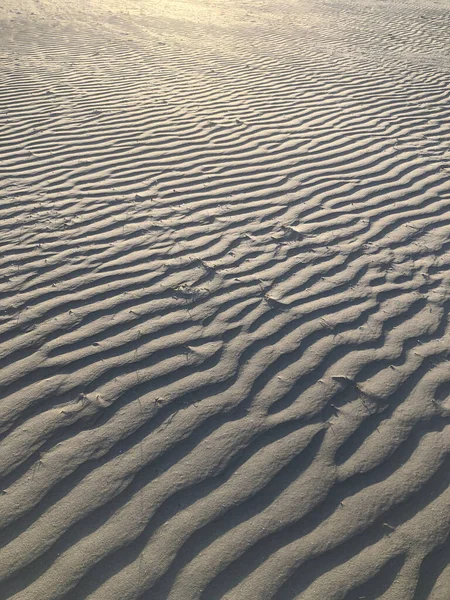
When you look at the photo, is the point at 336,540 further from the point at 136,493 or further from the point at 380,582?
the point at 136,493

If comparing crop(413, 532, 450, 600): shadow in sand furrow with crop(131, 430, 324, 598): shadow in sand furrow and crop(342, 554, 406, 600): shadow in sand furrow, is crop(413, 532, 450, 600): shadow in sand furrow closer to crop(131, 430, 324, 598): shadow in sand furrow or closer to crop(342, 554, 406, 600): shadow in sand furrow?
crop(342, 554, 406, 600): shadow in sand furrow

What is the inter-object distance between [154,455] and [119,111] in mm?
5622

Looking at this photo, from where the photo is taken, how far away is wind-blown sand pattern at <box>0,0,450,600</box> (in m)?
2.26

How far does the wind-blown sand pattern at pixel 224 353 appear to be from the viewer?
2262 millimetres

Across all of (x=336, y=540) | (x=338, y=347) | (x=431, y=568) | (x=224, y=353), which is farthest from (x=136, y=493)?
(x=338, y=347)

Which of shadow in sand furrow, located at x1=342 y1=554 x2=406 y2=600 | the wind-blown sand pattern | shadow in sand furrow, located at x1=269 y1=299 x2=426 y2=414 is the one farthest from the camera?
shadow in sand furrow, located at x1=269 y1=299 x2=426 y2=414

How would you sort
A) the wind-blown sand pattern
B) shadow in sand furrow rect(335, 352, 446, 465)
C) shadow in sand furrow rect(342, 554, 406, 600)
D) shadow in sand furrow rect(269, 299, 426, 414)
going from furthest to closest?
1. shadow in sand furrow rect(269, 299, 426, 414)
2. shadow in sand furrow rect(335, 352, 446, 465)
3. the wind-blown sand pattern
4. shadow in sand furrow rect(342, 554, 406, 600)

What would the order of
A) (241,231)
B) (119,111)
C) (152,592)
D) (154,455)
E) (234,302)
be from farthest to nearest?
(119,111)
(241,231)
(234,302)
(154,455)
(152,592)

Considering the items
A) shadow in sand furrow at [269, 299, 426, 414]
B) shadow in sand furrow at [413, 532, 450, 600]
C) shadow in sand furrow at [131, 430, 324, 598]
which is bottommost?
shadow in sand furrow at [413, 532, 450, 600]

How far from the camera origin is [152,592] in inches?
83.5

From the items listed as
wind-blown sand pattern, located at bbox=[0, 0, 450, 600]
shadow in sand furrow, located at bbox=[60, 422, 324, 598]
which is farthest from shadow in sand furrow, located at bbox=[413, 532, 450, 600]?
shadow in sand furrow, located at bbox=[60, 422, 324, 598]

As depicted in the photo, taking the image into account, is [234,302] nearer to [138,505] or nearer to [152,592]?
[138,505]

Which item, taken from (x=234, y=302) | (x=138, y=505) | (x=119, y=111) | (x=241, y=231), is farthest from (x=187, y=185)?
(x=138, y=505)

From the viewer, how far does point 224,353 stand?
126 inches
